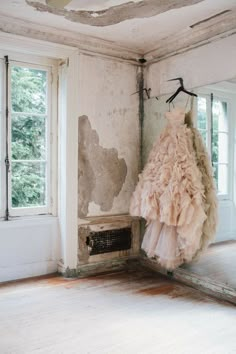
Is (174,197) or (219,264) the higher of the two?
(174,197)

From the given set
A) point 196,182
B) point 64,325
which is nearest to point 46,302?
point 64,325

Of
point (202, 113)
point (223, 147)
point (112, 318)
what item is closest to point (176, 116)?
point (202, 113)

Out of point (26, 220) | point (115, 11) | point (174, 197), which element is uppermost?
point (115, 11)

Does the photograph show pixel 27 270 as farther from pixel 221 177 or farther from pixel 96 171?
pixel 221 177

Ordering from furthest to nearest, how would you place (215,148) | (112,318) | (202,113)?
(202,113) → (215,148) → (112,318)

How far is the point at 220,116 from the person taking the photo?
9.49 feet

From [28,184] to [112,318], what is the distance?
156cm

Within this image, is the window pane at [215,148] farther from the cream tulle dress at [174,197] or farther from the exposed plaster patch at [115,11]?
the exposed plaster patch at [115,11]

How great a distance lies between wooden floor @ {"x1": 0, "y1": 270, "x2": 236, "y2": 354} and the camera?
2.01m

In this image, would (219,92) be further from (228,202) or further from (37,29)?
(37,29)

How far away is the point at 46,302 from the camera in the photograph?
2.66m

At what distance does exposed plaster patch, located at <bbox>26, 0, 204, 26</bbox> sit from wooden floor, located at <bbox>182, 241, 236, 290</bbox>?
2.01 metres

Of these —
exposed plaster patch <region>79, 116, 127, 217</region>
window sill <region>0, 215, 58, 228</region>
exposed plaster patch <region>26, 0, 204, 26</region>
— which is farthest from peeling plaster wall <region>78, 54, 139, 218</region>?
exposed plaster patch <region>26, 0, 204, 26</region>

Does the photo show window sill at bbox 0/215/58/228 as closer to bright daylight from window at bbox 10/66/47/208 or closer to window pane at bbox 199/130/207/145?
bright daylight from window at bbox 10/66/47/208
